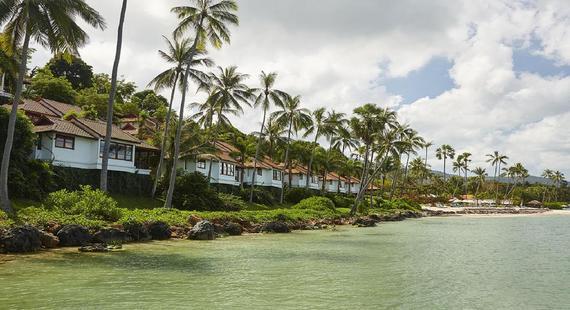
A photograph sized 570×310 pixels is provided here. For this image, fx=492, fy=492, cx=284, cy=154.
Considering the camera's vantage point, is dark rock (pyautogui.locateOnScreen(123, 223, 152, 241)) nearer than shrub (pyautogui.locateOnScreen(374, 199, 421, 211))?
Yes

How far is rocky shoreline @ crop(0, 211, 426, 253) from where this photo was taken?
19.6 m

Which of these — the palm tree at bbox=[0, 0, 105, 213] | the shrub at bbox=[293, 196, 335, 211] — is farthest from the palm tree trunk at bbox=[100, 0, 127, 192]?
the shrub at bbox=[293, 196, 335, 211]

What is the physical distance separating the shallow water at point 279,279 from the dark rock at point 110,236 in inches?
39.4

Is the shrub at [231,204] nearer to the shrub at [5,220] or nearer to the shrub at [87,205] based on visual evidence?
the shrub at [87,205]

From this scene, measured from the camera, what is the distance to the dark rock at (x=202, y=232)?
2861 centimetres

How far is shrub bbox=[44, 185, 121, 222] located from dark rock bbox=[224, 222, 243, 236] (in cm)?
754

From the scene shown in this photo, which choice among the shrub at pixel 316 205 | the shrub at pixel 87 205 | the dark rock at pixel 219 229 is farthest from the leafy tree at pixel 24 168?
the shrub at pixel 316 205

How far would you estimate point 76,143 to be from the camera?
40438 millimetres

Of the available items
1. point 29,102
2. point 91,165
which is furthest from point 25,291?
point 29,102

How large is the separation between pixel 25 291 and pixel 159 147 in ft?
118

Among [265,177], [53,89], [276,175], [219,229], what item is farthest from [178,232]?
[276,175]

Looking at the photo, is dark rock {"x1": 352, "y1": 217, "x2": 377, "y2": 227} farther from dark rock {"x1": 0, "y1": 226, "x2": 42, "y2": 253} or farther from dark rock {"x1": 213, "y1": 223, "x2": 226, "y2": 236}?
dark rock {"x1": 0, "y1": 226, "x2": 42, "y2": 253}

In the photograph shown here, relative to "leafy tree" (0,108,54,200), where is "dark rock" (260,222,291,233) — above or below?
below

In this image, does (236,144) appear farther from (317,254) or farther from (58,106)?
(317,254)
